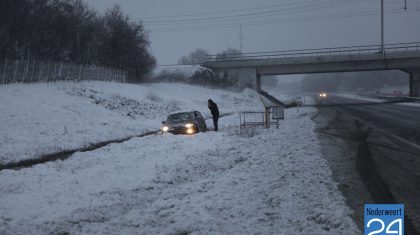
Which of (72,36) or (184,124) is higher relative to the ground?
(72,36)

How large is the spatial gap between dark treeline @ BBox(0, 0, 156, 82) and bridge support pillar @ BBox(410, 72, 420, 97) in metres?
37.2

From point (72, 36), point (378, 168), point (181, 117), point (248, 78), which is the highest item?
point (72, 36)

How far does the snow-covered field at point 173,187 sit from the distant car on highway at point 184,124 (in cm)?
267

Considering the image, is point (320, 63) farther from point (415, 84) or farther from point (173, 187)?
point (173, 187)

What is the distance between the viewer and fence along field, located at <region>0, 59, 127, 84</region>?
112 ft

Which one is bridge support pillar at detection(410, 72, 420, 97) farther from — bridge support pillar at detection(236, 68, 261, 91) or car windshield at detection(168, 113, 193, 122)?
car windshield at detection(168, 113, 193, 122)

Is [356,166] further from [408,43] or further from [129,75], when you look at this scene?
[408,43]

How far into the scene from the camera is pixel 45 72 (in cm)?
3884

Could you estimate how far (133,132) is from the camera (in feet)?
90.7

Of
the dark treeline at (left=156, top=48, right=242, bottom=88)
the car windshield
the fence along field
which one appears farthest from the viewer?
the dark treeline at (left=156, top=48, right=242, bottom=88)

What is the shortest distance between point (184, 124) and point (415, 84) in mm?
55989

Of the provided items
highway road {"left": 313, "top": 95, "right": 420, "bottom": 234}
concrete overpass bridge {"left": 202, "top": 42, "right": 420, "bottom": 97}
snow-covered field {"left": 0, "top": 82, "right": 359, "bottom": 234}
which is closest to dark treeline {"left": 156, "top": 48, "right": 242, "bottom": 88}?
concrete overpass bridge {"left": 202, "top": 42, "right": 420, "bottom": 97}

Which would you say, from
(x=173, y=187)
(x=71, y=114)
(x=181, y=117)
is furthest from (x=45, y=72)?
(x=173, y=187)

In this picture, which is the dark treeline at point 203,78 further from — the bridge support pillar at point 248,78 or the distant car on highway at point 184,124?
the distant car on highway at point 184,124
